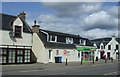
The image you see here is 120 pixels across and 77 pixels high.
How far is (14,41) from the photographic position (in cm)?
2719

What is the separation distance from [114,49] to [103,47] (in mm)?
5553

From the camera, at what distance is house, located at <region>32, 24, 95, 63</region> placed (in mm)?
30797

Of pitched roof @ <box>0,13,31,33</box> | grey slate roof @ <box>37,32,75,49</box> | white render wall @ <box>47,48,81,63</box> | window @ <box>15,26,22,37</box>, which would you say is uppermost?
pitched roof @ <box>0,13,31,33</box>

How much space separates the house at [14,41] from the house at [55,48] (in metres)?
Result: 1.88

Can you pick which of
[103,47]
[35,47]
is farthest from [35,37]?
[103,47]

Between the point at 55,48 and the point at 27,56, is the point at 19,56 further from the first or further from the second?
the point at 55,48

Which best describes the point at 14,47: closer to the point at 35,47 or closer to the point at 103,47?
the point at 35,47

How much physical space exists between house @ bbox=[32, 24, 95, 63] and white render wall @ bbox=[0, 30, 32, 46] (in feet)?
5.39

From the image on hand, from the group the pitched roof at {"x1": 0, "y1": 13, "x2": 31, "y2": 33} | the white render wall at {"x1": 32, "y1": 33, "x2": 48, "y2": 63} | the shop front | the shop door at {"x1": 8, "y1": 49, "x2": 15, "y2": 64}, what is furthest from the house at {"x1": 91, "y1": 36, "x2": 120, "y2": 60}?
the shop door at {"x1": 8, "y1": 49, "x2": 15, "y2": 64}

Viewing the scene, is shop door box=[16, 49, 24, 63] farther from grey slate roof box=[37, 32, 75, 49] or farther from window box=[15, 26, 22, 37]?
grey slate roof box=[37, 32, 75, 49]

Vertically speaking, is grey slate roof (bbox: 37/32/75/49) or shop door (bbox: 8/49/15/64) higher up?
grey slate roof (bbox: 37/32/75/49)

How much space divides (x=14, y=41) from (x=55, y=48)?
822 centimetres

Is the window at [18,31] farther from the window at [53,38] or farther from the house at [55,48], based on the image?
the window at [53,38]

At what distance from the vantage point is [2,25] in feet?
85.6
